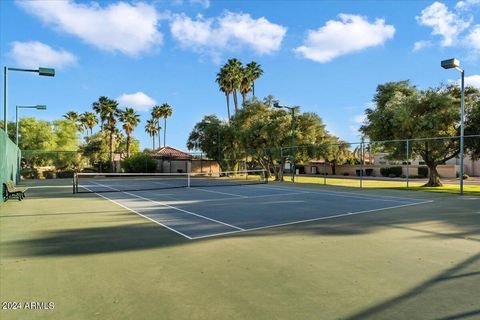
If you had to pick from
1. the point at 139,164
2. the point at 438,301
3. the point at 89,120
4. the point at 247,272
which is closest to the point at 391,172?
the point at 139,164

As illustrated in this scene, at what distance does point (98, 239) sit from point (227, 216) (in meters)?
4.08

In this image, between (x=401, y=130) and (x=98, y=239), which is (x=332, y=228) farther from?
(x=401, y=130)

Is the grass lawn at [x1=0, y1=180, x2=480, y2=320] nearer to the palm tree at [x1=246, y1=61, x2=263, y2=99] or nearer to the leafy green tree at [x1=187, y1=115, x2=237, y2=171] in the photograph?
the leafy green tree at [x1=187, y1=115, x2=237, y2=171]

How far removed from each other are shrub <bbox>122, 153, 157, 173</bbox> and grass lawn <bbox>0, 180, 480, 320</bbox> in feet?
114

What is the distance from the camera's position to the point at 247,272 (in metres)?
5.34

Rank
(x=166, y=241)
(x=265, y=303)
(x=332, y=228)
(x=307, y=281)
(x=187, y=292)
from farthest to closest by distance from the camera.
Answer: (x=332, y=228) < (x=166, y=241) < (x=307, y=281) < (x=187, y=292) < (x=265, y=303)

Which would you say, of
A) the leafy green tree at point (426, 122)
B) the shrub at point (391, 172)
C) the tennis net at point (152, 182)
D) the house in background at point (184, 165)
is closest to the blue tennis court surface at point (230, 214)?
the tennis net at point (152, 182)

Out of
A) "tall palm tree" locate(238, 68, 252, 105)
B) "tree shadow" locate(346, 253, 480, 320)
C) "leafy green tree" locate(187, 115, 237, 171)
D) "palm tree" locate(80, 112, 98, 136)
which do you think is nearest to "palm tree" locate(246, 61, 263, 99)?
"tall palm tree" locate(238, 68, 252, 105)

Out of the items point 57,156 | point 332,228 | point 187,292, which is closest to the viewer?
point 187,292

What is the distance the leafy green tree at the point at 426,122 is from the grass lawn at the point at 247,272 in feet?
48.4

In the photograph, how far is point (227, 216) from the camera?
10.8m

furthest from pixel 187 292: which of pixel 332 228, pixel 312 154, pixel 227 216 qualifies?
pixel 312 154

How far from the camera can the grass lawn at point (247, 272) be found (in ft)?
13.1

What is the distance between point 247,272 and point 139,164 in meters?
40.2
